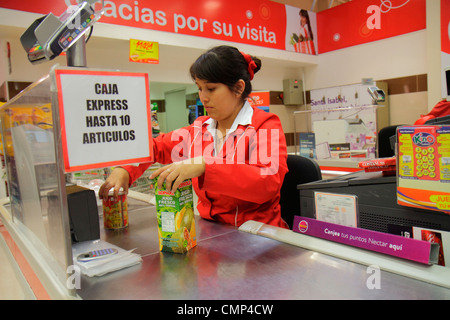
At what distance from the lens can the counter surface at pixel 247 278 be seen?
0.77 metres

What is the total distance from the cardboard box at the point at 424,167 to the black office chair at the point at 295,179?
3.09 ft

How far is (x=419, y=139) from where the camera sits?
2.92ft

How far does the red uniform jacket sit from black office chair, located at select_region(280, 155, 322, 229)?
1.06 ft

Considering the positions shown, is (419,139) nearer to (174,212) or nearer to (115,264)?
(174,212)

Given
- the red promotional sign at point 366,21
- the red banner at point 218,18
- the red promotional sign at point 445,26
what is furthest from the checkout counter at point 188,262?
the red promotional sign at point 366,21

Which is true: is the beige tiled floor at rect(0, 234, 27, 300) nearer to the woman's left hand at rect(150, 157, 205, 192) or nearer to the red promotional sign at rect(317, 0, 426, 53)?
the woman's left hand at rect(150, 157, 205, 192)

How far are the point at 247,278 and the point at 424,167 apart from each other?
55 centimetres

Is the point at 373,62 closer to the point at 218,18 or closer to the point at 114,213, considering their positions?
the point at 218,18

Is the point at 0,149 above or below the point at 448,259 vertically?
above

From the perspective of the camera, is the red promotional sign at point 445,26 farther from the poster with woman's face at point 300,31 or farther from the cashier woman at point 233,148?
the cashier woman at point 233,148

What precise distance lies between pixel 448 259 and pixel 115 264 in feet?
2.91

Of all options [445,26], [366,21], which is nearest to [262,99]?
[366,21]

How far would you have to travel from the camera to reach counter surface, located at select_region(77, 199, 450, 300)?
0.77 meters
